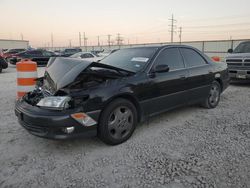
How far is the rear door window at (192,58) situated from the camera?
4.43 meters

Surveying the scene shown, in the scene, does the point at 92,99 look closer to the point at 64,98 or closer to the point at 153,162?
the point at 64,98

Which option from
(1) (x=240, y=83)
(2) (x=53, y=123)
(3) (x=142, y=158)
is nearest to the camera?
(2) (x=53, y=123)

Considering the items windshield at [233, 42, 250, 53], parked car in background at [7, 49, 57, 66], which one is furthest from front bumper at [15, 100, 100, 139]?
parked car in background at [7, 49, 57, 66]

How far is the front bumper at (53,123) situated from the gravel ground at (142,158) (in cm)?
35

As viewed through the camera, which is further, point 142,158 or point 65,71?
point 65,71

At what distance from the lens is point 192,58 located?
460cm

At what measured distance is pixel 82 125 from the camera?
111 inches

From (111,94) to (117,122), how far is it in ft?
1.54

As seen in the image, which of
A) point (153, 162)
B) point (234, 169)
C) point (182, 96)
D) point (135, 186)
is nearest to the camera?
point (135, 186)

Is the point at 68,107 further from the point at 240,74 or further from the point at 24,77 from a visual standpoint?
the point at 240,74

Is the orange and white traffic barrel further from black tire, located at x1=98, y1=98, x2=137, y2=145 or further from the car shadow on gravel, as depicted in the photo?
the car shadow on gravel

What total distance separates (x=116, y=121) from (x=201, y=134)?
61.7 inches

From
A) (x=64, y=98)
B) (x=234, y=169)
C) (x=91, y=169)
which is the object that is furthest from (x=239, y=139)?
(x=64, y=98)

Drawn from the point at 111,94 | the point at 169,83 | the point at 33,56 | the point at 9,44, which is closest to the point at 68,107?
the point at 111,94
